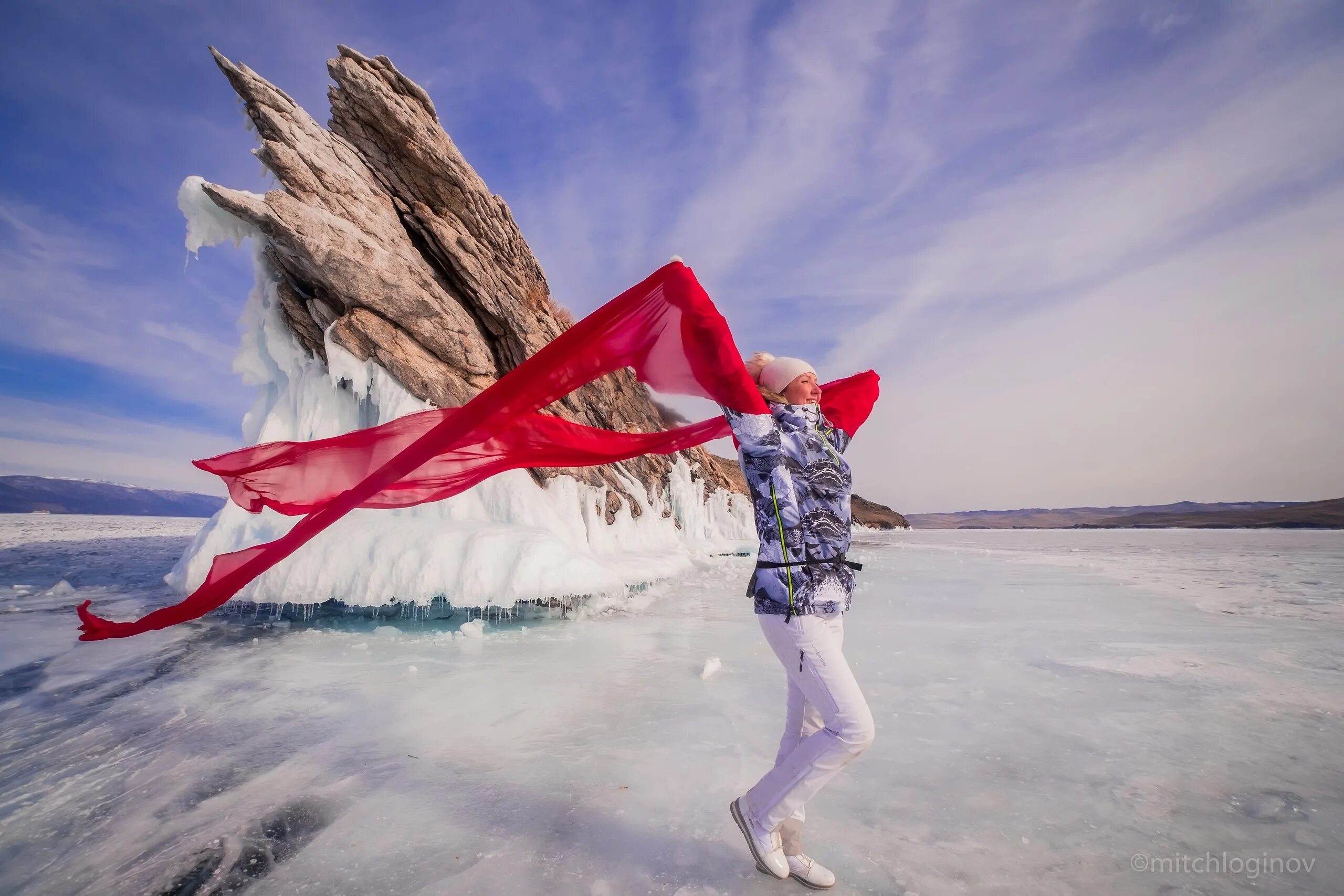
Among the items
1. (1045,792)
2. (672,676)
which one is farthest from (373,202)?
(1045,792)

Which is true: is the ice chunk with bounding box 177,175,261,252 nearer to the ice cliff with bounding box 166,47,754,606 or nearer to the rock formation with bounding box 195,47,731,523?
the ice cliff with bounding box 166,47,754,606

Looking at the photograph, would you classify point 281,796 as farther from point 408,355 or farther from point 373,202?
point 373,202

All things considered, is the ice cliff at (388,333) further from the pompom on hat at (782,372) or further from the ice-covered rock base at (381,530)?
the pompom on hat at (782,372)

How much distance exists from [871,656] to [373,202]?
11.0 metres

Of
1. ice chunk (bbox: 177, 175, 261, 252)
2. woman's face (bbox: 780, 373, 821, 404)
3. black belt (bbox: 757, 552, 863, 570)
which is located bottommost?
black belt (bbox: 757, 552, 863, 570)

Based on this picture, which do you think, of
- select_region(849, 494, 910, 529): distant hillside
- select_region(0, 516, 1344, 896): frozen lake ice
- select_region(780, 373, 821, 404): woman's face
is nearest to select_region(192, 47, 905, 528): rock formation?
select_region(0, 516, 1344, 896): frozen lake ice

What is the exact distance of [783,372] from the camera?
2.41 m

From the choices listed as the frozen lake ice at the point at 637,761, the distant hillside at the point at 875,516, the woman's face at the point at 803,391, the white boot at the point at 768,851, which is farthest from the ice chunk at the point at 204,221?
the distant hillside at the point at 875,516

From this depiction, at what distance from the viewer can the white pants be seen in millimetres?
2053

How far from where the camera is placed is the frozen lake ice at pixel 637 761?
2.26 m

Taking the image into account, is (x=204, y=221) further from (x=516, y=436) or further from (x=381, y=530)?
(x=516, y=436)

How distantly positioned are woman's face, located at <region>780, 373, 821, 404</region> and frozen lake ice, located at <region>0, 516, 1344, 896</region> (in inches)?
79.4

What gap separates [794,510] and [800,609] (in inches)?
15.6

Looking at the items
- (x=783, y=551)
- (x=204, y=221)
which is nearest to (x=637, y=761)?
(x=783, y=551)
